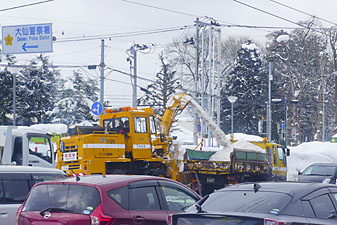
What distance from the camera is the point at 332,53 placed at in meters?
60.6

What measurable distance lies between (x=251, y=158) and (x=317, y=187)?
15.8 m

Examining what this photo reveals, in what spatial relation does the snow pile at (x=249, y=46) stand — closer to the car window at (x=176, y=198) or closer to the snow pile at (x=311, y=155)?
the snow pile at (x=311, y=155)

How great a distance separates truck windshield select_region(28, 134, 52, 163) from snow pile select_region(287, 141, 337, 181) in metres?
23.7

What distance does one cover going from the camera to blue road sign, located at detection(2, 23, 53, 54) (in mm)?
27609

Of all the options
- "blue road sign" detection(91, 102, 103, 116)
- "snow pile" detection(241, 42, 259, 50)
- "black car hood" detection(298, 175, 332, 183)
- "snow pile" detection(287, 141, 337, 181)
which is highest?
"snow pile" detection(241, 42, 259, 50)

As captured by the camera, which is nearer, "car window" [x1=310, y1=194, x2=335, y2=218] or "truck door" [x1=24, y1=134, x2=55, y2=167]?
"car window" [x1=310, y1=194, x2=335, y2=218]

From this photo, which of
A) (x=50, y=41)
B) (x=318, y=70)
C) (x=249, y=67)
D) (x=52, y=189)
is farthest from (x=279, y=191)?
(x=249, y=67)

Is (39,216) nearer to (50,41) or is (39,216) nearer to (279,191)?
(279,191)

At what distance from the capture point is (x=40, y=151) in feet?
72.8

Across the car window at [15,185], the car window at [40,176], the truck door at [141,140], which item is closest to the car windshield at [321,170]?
the truck door at [141,140]

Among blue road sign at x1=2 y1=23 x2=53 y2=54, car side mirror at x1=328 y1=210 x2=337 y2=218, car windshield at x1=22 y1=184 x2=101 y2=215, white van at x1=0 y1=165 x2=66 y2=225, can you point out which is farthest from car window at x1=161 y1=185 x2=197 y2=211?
blue road sign at x1=2 y1=23 x2=53 y2=54

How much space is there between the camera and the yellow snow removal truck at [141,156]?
72.8ft

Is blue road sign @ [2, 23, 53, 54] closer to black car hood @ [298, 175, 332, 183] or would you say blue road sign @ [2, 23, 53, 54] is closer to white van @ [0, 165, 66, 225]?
black car hood @ [298, 175, 332, 183]

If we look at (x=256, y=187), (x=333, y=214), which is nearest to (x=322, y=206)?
(x=333, y=214)
